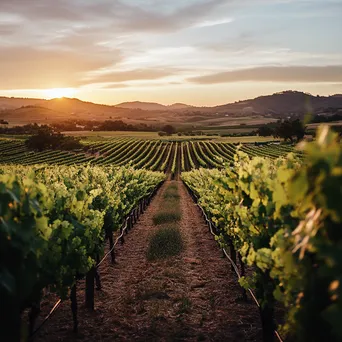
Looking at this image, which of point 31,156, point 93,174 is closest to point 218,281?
point 93,174

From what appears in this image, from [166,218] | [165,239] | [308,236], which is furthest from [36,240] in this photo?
[166,218]

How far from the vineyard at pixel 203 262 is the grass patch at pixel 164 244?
13.2 inches

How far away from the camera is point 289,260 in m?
3.72

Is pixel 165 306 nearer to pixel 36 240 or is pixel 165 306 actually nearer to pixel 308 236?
pixel 36 240

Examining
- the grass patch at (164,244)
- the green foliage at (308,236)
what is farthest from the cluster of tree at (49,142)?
the green foliage at (308,236)

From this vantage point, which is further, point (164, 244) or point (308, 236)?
point (164, 244)

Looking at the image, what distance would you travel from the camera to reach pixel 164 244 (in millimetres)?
15547

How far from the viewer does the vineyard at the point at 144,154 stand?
240 feet

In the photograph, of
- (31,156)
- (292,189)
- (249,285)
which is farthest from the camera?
(31,156)

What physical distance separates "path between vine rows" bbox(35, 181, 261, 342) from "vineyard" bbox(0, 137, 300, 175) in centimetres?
5435

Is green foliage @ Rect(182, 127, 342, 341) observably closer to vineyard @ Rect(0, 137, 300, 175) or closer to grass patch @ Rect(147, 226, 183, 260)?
grass patch @ Rect(147, 226, 183, 260)

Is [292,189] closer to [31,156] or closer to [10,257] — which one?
[10,257]

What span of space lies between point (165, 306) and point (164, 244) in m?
6.17

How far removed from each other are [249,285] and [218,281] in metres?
4.49
